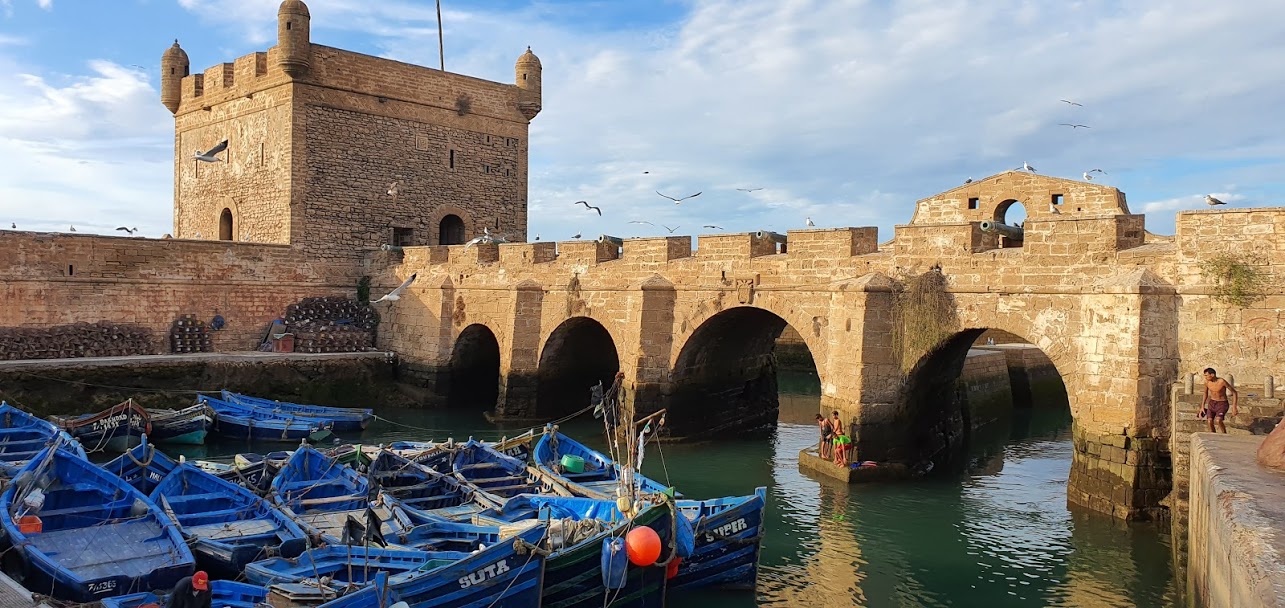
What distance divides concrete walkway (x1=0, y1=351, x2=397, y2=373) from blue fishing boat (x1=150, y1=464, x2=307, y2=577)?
430 inches

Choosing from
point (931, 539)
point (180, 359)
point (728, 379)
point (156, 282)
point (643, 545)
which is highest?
point (156, 282)

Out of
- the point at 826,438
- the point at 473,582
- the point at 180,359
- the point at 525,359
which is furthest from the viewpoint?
the point at 180,359

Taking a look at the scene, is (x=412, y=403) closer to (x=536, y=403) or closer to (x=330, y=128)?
(x=536, y=403)

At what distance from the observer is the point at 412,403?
24.5 metres

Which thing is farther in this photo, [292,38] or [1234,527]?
[292,38]

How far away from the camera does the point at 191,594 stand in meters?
7.56

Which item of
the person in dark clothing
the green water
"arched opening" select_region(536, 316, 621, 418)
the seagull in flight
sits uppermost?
the seagull in flight

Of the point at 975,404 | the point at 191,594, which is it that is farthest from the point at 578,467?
the point at 975,404

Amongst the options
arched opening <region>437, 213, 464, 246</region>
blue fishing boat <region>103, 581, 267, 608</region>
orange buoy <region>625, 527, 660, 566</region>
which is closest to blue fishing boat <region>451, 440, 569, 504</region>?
orange buoy <region>625, 527, 660, 566</region>

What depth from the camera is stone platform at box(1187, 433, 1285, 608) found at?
215 inches

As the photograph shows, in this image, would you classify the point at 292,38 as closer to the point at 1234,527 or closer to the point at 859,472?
the point at 859,472

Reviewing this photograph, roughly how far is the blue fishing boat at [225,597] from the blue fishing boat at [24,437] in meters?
5.96

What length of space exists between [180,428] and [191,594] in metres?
12.6

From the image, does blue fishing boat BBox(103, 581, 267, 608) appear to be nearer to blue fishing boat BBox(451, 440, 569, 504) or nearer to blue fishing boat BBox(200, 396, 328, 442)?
blue fishing boat BBox(451, 440, 569, 504)
